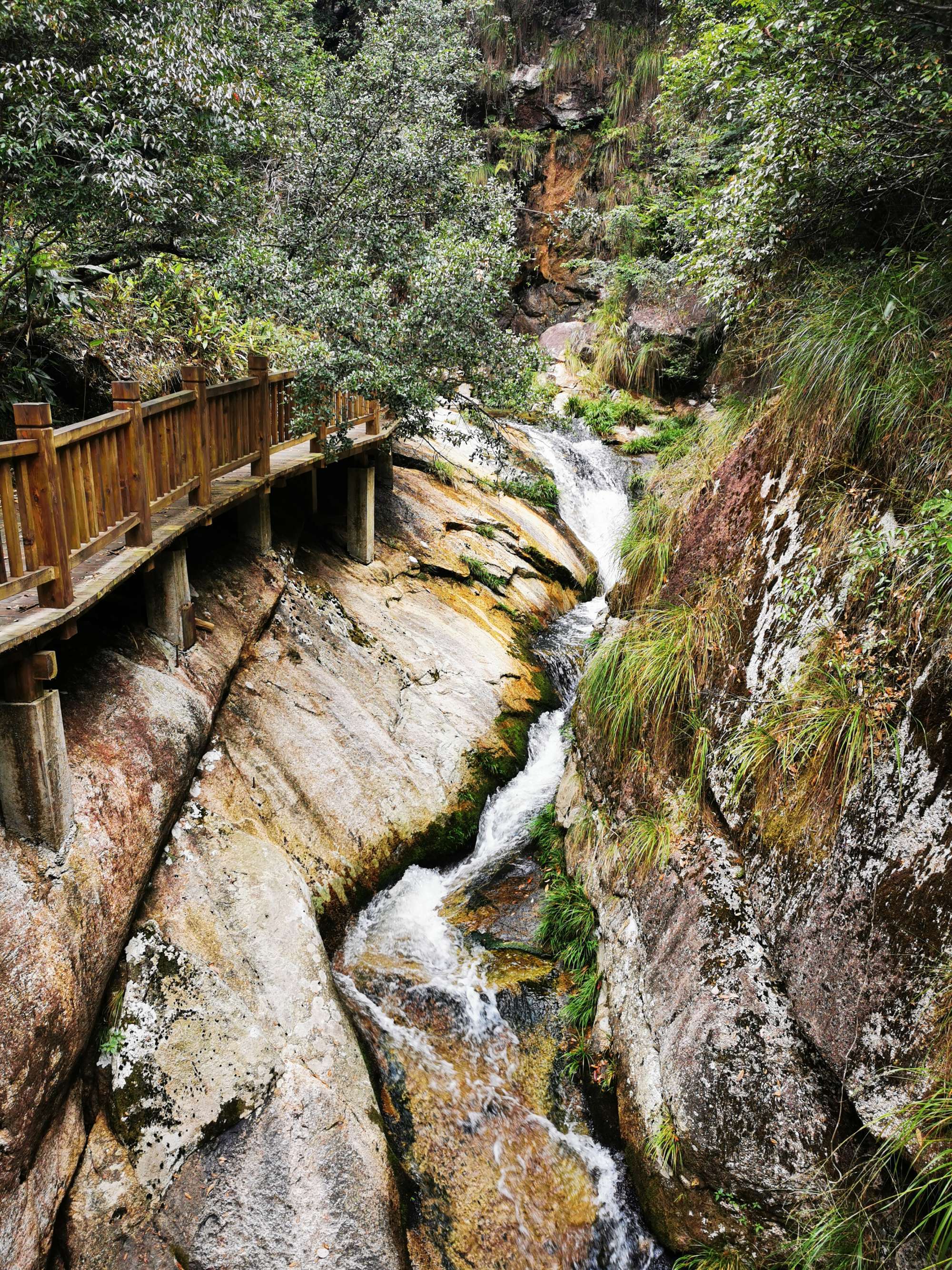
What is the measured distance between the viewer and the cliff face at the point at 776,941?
3.74 meters

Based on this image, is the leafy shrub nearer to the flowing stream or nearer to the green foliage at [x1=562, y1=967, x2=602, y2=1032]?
the flowing stream

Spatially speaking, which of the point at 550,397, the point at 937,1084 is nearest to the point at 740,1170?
the point at 937,1084

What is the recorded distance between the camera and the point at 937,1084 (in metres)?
3.32

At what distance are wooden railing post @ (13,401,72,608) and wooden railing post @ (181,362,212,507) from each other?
85.5 inches

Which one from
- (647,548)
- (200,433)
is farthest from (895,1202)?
(200,433)

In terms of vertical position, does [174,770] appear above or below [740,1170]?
above

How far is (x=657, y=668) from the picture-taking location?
6.27m

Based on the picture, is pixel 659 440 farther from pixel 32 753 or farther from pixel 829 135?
pixel 32 753

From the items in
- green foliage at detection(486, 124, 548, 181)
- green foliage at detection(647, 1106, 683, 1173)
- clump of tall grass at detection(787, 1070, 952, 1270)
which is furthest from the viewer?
green foliage at detection(486, 124, 548, 181)

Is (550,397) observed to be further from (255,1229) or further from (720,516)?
(255,1229)

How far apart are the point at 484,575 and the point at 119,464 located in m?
6.61

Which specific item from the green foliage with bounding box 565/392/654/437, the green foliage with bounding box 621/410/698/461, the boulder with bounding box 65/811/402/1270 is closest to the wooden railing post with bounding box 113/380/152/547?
the boulder with bounding box 65/811/402/1270

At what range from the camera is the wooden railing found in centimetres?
380

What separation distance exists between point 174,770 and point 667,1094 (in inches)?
155
